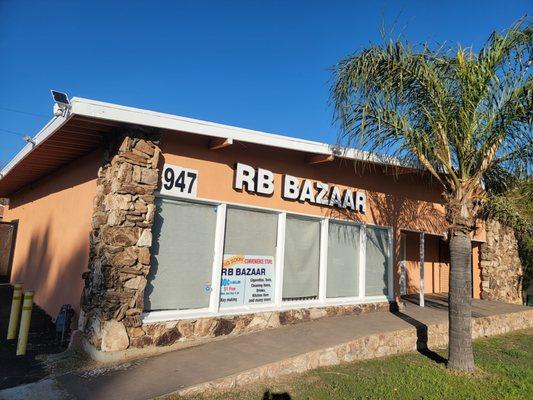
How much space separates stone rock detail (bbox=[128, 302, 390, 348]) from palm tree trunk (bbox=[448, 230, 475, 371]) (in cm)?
272

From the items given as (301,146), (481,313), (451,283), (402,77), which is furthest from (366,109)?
(481,313)

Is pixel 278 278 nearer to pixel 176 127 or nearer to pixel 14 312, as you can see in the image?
pixel 176 127

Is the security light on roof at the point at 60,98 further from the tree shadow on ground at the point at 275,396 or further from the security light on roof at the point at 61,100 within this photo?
the tree shadow on ground at the point at 275,396

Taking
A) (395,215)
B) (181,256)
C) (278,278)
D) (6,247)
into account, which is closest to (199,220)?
(181,256)

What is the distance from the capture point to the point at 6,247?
14422 millimetres

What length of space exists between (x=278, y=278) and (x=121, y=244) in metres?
3.24

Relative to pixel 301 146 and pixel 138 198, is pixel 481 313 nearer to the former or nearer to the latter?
pixel 301 146

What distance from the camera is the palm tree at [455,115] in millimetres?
6359

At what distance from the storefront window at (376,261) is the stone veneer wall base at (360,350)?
1.82 m

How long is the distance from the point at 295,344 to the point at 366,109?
4.05 metres

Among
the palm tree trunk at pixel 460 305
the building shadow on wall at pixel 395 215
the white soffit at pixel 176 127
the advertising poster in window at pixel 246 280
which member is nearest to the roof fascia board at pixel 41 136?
the white soffit at pixel 176 127

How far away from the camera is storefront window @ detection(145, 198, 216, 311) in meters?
6.68

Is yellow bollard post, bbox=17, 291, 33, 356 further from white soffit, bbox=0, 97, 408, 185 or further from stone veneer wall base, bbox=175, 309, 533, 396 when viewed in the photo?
stone veneer wall base, bbox=175, 309, 533, 396

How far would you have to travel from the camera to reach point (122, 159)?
6.30 metres
